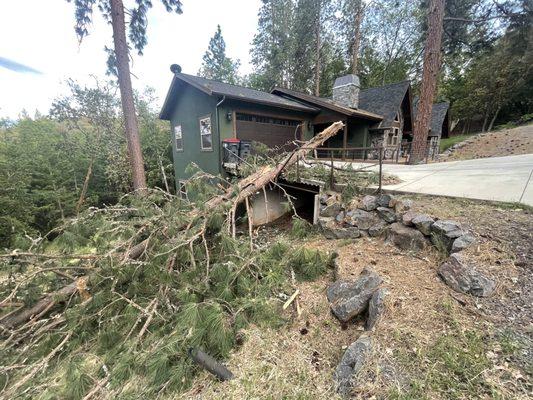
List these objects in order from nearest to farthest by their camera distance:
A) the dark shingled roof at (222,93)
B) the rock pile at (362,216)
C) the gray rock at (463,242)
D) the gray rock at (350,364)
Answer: the gray rock at (350,364)
the gray rock at (463,242)
the rock pile at (362,216)
the dark shingled roof at (222,93)

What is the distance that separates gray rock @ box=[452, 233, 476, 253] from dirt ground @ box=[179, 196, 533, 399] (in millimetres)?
70

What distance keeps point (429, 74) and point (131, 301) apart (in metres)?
10.3

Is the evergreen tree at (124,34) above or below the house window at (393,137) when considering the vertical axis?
above

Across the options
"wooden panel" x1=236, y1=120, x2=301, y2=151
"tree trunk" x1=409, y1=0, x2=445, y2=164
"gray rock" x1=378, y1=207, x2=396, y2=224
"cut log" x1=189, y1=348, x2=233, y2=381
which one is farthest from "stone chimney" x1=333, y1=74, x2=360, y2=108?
"cut log" x1=189, y1=348, x2=233, y2=381

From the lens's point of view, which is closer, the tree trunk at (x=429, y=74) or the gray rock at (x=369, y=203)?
the gray rock at (x=369, y=203)

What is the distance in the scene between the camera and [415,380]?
1.69 m

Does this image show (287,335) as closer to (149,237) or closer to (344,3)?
(149,237)

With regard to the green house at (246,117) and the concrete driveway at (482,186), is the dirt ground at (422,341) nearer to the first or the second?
the concrete driveway at (482,186)

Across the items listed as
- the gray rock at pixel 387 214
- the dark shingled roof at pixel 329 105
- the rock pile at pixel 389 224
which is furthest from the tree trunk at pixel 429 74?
the gray rock at pixel 387 214

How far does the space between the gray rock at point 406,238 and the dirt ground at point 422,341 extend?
0.58 feet

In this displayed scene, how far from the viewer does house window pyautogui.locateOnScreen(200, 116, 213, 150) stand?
9186 mm

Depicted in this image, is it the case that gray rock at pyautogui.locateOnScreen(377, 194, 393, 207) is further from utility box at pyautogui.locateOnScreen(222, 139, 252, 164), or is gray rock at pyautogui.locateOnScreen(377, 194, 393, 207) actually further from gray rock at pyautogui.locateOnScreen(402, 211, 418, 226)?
Answer: utility box at pyautogui.locateOnScreen(222, 139, 252, 164)

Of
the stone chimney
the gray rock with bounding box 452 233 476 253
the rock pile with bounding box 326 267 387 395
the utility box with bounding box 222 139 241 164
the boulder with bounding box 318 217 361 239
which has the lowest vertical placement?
the rock pile with bounding box 326 267 387 395

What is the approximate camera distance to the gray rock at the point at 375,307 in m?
2.22
